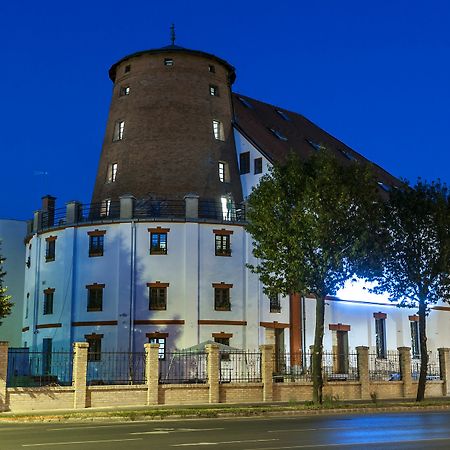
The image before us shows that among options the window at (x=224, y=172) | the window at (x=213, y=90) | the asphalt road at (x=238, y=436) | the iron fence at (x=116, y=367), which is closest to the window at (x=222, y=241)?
the window at (x=224, y=172)

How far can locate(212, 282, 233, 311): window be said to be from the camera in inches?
1906

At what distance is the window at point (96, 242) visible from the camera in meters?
49.0

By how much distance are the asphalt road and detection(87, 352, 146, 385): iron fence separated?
18.0m

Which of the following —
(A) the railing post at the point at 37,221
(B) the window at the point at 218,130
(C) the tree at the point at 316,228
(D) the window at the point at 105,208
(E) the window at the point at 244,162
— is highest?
(B) the window at the point at 218,130

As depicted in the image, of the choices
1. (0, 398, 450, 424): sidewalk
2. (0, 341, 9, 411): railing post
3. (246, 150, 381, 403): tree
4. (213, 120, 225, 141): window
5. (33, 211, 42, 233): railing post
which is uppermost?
(213, 120, 225, 141): window

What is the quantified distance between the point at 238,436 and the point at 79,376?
1562 cm

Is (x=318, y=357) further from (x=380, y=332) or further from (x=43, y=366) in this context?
(x=380, y=332)

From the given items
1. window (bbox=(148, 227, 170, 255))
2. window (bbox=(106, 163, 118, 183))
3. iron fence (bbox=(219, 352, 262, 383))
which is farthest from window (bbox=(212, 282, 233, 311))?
window (bbox=(106, 163, 118, 183))

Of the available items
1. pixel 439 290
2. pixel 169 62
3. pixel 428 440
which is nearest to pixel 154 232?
pixel 169 62

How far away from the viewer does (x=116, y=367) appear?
146 ft

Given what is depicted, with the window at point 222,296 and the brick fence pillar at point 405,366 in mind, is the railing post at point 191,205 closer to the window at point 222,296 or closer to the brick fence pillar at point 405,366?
the window at point 222,296

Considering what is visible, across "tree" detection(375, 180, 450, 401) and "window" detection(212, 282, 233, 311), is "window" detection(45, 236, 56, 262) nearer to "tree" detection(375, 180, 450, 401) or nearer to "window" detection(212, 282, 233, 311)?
"window" detection(212, 282, 233, 311)

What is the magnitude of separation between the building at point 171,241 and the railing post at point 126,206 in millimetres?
92

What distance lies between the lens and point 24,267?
2370 inches
